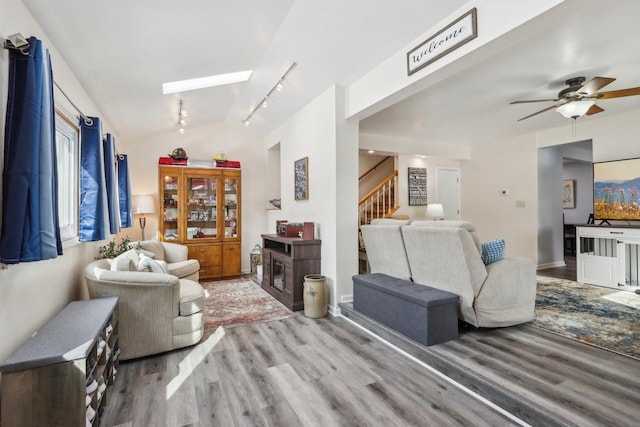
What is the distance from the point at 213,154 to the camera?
6.15m

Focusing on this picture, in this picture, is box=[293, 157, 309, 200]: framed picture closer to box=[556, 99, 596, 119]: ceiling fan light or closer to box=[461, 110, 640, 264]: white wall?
box=[556, 99, 596, 119]: ceiling fan light

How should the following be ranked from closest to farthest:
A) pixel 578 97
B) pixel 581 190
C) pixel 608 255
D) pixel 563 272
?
pixel 578 97
pixel 608 255
pixel 563 272
pixel 581 190

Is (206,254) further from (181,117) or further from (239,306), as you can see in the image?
(181,117)

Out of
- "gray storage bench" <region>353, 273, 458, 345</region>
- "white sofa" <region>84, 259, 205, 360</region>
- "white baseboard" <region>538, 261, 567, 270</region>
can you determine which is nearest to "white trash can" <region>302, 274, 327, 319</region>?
"gray storage bench" <region>353, 273, 458, 345</region>

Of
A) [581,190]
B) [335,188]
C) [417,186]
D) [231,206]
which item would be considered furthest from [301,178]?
[581,190]

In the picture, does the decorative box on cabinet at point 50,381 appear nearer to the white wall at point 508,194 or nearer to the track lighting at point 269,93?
the track lighting at point 269,93

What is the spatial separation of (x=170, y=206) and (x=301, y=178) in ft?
8.32

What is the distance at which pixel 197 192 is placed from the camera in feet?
18.6

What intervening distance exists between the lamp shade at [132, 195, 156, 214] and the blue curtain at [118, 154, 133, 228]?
0.60 meters

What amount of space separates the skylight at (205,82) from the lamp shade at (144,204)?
6.88ft

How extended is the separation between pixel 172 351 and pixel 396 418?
6.77ft

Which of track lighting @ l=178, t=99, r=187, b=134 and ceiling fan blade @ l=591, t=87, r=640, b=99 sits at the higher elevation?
track lighting @ l=178, t=99, r=187, b=134

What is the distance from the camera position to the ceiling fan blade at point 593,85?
3.02 metres

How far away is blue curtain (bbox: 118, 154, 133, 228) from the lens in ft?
15.0
